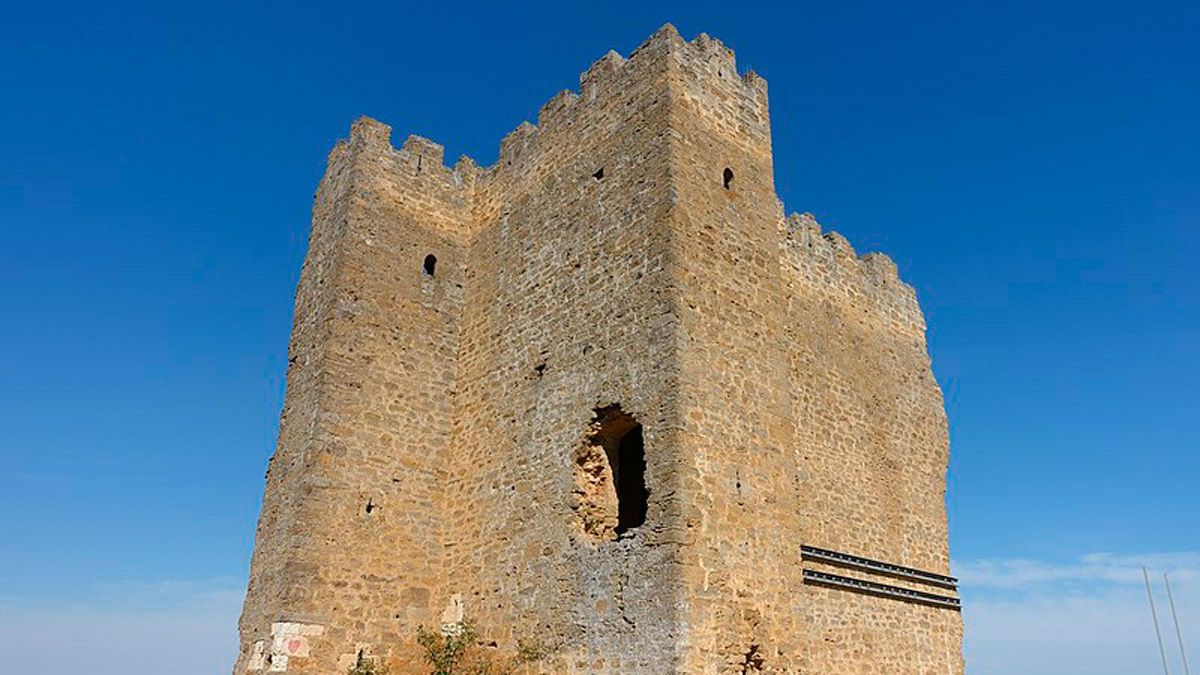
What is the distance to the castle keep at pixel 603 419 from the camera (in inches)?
346

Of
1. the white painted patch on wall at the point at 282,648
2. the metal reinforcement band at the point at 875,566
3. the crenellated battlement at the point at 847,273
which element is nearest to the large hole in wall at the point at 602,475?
the metal reinforcement band at the point at 875,566

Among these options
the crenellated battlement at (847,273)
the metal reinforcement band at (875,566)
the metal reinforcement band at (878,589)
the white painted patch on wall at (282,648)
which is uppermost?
the crenellated battlement at (847,273)

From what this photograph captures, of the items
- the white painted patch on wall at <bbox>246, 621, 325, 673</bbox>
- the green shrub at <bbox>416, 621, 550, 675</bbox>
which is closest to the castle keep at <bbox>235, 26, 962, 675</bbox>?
the white painted patch on wall at <bbox>246, 621, 325, 673</bbox>

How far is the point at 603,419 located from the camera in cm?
952

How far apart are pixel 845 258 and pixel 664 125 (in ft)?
15.3

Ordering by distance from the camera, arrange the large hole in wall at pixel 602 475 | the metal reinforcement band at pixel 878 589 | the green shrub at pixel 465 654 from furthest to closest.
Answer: the metal reinforcement band at pixel 878 589
the large hole in wall at pixel 602 475
the green shrub at pixel 465 654

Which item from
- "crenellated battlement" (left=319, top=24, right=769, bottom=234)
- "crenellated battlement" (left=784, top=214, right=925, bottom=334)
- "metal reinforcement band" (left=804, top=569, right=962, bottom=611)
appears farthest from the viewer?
"crenellated battlement" (left=784, top=214, right=925, bottom=334)

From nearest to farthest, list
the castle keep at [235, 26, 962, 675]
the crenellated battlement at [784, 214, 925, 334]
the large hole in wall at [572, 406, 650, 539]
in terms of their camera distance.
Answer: the castle keep at [235, 26, 962, 675] → the large hole in wall at [572, 406, 650, 539] → the crenellated battlement at [784, 214, 925, 334]

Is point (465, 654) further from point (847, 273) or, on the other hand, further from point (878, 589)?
point (847, 273)

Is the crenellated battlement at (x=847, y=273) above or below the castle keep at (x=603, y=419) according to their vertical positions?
above

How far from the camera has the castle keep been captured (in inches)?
346

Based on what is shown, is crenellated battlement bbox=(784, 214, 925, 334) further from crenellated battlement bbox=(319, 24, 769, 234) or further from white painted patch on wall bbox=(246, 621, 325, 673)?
white painted patch on wall bbox=(246, 621, 325, 673)

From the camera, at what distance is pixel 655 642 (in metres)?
8.02

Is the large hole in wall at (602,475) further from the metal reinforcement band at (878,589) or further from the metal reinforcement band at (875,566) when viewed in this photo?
the metal reinforcement band at (878,589)
